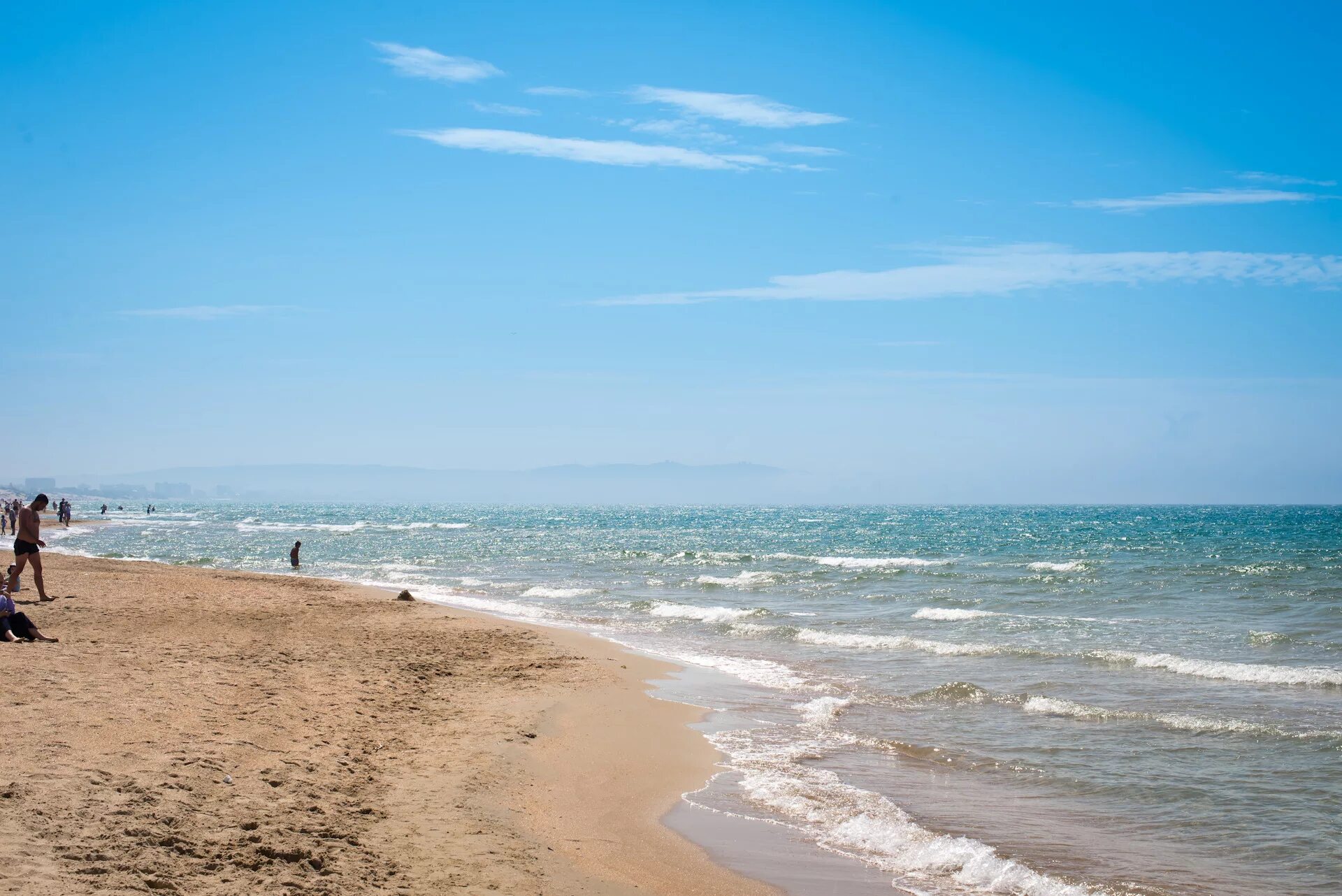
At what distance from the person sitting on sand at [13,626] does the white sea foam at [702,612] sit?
1354 cm

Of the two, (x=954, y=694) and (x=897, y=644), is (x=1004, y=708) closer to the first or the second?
(x=954, y=694)

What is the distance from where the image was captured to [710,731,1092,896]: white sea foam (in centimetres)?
643

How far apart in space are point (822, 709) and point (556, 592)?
17435 mm

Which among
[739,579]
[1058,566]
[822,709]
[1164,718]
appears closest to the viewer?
[1164,718]

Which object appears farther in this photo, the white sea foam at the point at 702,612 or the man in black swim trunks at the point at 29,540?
the white sea foam at the point at 702,612

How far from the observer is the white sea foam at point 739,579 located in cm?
3045

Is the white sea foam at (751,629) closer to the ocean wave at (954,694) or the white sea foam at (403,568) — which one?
the ocean wave at (954,694)

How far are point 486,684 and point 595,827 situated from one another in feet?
17.6

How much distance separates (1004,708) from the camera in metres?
12.0

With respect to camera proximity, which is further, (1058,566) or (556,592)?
(1058,566)

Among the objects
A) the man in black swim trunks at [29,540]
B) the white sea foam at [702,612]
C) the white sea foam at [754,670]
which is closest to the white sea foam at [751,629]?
the white sea foam at [702,612]

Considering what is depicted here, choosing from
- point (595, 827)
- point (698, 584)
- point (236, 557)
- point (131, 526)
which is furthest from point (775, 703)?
point (131, 526)

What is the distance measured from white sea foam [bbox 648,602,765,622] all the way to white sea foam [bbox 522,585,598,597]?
4.12 metres

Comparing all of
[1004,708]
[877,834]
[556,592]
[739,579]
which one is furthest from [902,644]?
[739,579]
